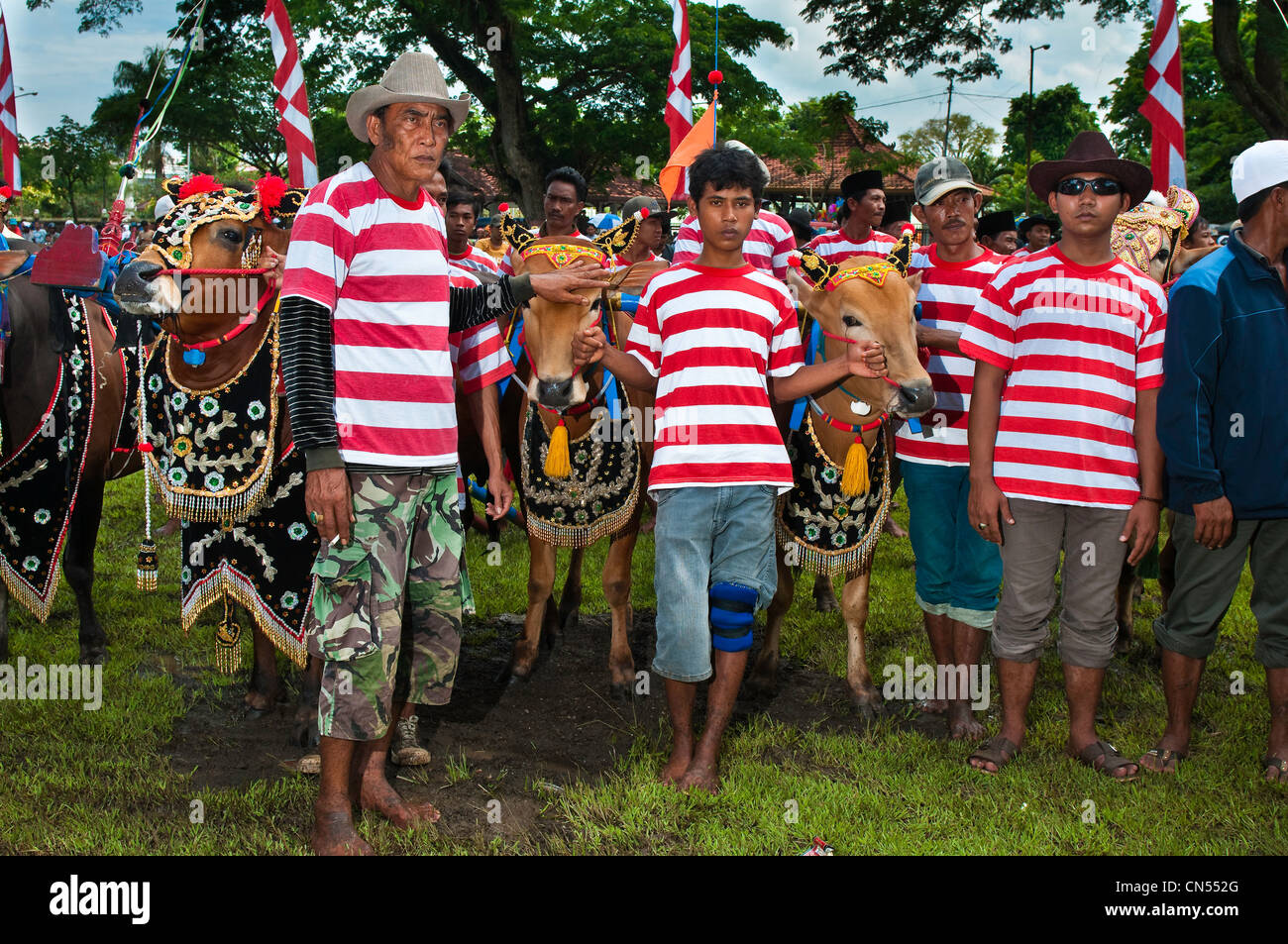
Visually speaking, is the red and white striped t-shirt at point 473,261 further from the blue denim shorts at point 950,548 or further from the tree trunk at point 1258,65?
the tree trunk at point 1258,65

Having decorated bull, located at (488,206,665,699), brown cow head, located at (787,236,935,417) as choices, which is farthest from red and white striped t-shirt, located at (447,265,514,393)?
brown cow head, located at (787,236,935,417)

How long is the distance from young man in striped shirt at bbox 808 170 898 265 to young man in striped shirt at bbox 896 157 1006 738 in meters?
2.01

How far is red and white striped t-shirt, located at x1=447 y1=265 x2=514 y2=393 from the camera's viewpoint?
412 cm

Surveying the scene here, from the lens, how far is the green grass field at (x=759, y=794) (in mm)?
3543

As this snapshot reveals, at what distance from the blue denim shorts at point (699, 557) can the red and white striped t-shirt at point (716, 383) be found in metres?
0.08

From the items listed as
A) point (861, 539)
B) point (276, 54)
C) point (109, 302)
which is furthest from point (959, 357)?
point (276, 54)

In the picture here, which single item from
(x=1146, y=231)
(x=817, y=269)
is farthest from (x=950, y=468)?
(x=1146, y=231)

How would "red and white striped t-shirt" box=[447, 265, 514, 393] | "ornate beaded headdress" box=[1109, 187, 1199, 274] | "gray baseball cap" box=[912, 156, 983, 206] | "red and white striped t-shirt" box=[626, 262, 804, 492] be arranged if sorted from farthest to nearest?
"ornate beaded headdress" box=[1109, 187, 1199, 274] < "gray baseball cap" box=[912, 156, 983, 206] < "red and white striped t-shirt" box=[447, 265, 514, 393] < "red and white striped t-shirt" box=[626, 262, 804, 492]

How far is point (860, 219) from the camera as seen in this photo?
6.93 metres

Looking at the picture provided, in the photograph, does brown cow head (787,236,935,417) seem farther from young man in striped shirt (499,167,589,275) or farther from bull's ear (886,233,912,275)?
young man in striped shirt (499,167,589,275)

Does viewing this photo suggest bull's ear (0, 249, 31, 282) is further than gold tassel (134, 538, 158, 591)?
No

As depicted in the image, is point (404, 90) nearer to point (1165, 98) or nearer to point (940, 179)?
point (940, 179)

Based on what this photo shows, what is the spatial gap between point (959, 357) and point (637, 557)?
10.9 feet

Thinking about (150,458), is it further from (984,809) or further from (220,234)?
(984,809)
